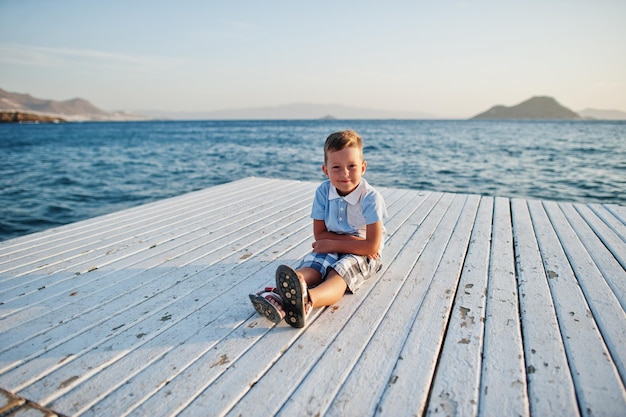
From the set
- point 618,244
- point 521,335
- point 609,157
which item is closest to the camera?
point 521,335

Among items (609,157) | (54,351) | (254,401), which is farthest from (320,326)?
(609,157)

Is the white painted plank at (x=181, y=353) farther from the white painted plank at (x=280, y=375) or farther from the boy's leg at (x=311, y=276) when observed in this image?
the boy's leg at (x=311, y=276)

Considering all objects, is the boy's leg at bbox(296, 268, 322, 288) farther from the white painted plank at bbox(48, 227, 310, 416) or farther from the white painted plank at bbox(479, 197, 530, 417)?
the white painted plank at bbox(479, 197, 530, 417)

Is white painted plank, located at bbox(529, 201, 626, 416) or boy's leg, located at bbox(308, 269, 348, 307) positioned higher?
boy's leg, located at bbox(308, 269, 348, 307)

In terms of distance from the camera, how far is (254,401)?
1374 mm

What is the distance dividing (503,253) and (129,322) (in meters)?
2.84

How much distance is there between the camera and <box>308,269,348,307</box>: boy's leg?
6.39 feet

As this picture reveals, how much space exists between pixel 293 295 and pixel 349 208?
2.63ft

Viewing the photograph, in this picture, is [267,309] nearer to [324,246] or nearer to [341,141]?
[324,246]

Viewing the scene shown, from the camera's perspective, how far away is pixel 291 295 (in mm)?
1828

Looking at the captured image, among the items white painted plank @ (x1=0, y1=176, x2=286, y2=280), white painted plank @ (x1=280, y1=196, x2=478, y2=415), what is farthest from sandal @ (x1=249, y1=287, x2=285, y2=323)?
white painted plank @ (x1=0, y1=176, x2=286, y2=280)

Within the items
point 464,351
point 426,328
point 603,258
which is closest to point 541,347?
point 464,351

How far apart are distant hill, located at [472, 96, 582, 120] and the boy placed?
471ft

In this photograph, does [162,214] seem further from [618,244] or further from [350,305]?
[618,244]
